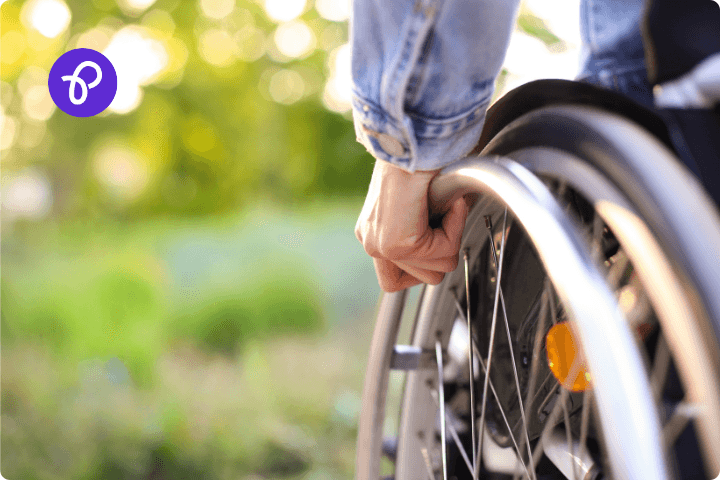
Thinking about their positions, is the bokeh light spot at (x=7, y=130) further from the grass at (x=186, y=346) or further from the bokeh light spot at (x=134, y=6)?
the bokeh light spot at (x=134, y=6)

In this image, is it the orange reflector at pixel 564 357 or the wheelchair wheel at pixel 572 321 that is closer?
the wheelchair wheel at pixel 572 321

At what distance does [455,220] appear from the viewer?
72 cm

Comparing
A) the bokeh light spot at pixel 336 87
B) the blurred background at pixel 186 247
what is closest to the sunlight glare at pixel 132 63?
the blurred background at pixel 186 247

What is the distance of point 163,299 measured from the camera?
7.39ft

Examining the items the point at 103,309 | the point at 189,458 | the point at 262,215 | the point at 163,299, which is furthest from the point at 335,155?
the point at 189,458

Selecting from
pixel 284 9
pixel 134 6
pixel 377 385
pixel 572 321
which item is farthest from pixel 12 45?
pixel 572 321

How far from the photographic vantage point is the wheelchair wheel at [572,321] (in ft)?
1.17

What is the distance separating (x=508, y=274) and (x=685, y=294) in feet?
1.40

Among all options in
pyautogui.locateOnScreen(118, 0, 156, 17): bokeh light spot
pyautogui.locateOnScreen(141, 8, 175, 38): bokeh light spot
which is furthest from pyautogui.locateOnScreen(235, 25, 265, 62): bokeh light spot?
pyautogui.locateOnScreen(118, 0, 156, 17): bokeh light spot

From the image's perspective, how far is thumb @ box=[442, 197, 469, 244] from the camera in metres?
0.72

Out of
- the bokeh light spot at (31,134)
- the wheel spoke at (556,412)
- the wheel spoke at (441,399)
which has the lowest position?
the wheel spoke at (441,399)

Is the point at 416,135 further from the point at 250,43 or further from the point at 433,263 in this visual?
the point at 250,43

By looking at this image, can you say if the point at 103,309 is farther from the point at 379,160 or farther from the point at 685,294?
the point at 685,294

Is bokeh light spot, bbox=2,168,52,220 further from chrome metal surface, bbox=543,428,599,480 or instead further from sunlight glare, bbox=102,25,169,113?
chrome metal surface, bbox=543,428,599,480
